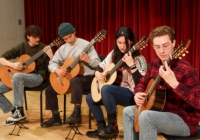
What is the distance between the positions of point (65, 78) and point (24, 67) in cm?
54

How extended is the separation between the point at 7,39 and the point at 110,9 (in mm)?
2617

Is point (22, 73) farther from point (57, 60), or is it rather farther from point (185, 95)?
point (185, 95)

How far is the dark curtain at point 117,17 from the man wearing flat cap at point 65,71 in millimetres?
979

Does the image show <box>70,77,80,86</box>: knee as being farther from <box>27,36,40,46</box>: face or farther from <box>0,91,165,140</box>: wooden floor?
<box>27,36,40,46</box>: face

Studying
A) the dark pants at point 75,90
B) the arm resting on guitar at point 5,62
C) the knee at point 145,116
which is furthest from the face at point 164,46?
the arm resting on guitar at point 5,62

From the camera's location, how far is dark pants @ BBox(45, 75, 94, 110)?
9.84 feet

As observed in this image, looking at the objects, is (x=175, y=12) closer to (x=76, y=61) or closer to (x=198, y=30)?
(x=198, y=30)

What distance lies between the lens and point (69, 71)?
3113 millimetres

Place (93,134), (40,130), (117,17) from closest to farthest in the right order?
1. (93,134)
2. (40,130)
3. (117,17)

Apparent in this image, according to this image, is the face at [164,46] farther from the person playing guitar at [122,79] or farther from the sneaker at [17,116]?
the sneaker at [17,116]

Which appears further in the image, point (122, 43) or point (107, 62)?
point (107, 62)

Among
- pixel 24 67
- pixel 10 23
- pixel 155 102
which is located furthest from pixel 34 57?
pixel 10 23

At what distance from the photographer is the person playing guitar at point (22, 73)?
3.23m

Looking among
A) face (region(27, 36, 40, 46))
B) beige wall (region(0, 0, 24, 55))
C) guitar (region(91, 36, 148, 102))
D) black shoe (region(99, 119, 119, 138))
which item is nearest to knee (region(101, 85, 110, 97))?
guitar (region(91, 36, 148, 102))
